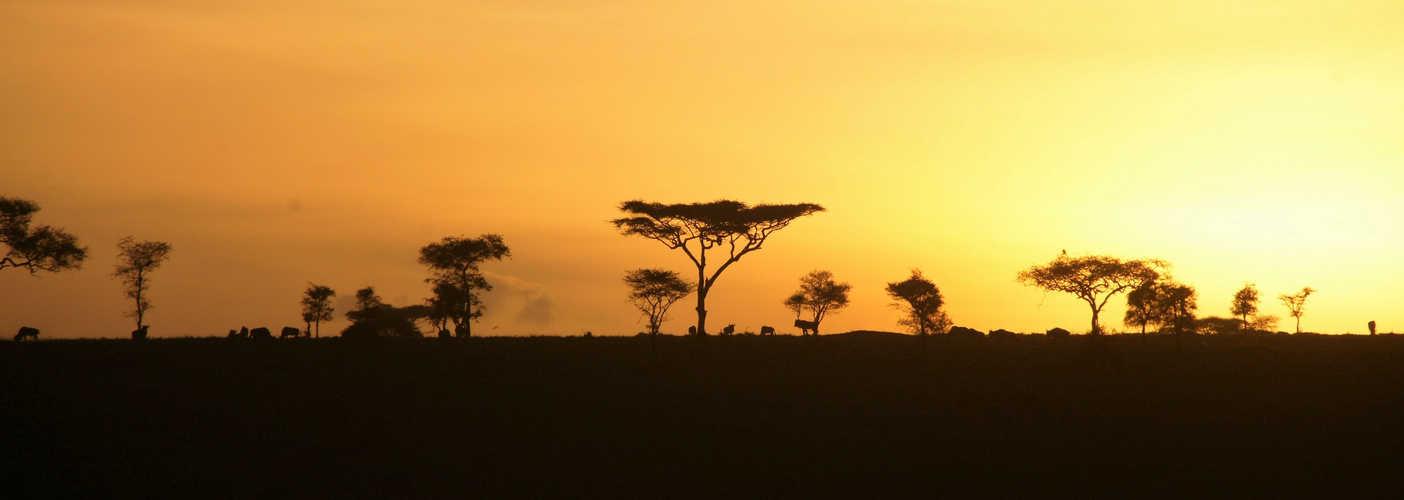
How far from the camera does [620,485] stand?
2783 cm

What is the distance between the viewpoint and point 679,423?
3331 cm

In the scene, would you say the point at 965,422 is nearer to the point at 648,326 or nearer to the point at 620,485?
the point at 620,485

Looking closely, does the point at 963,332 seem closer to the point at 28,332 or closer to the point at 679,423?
the point at 679,423

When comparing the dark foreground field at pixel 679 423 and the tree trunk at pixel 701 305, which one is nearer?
the dark foreground field at pixel 679 423

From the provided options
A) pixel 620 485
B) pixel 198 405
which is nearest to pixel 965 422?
pixel 620 485

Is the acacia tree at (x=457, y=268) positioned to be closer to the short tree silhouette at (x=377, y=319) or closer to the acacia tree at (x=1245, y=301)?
the short tree silhouette at (x=377, y=319)

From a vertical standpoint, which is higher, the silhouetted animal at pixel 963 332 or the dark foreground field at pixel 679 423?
the silhouetted animal at pixel 963 332

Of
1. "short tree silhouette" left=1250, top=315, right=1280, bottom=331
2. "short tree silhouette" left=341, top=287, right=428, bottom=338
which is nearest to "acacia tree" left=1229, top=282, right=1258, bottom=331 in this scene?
"short tree silhouette" left=1250, top=315, right=1280, bottom=331

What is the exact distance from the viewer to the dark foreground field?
2809 cm

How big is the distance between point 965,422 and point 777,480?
8.67 meters

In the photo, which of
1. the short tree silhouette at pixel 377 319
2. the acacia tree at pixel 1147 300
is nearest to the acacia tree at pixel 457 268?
the short tree silhouette at pixel 377 319

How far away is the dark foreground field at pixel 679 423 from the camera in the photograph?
28094 millimetres

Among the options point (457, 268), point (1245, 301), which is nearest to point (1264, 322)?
point (1245, 301)

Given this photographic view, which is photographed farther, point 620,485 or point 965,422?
point 965,422
